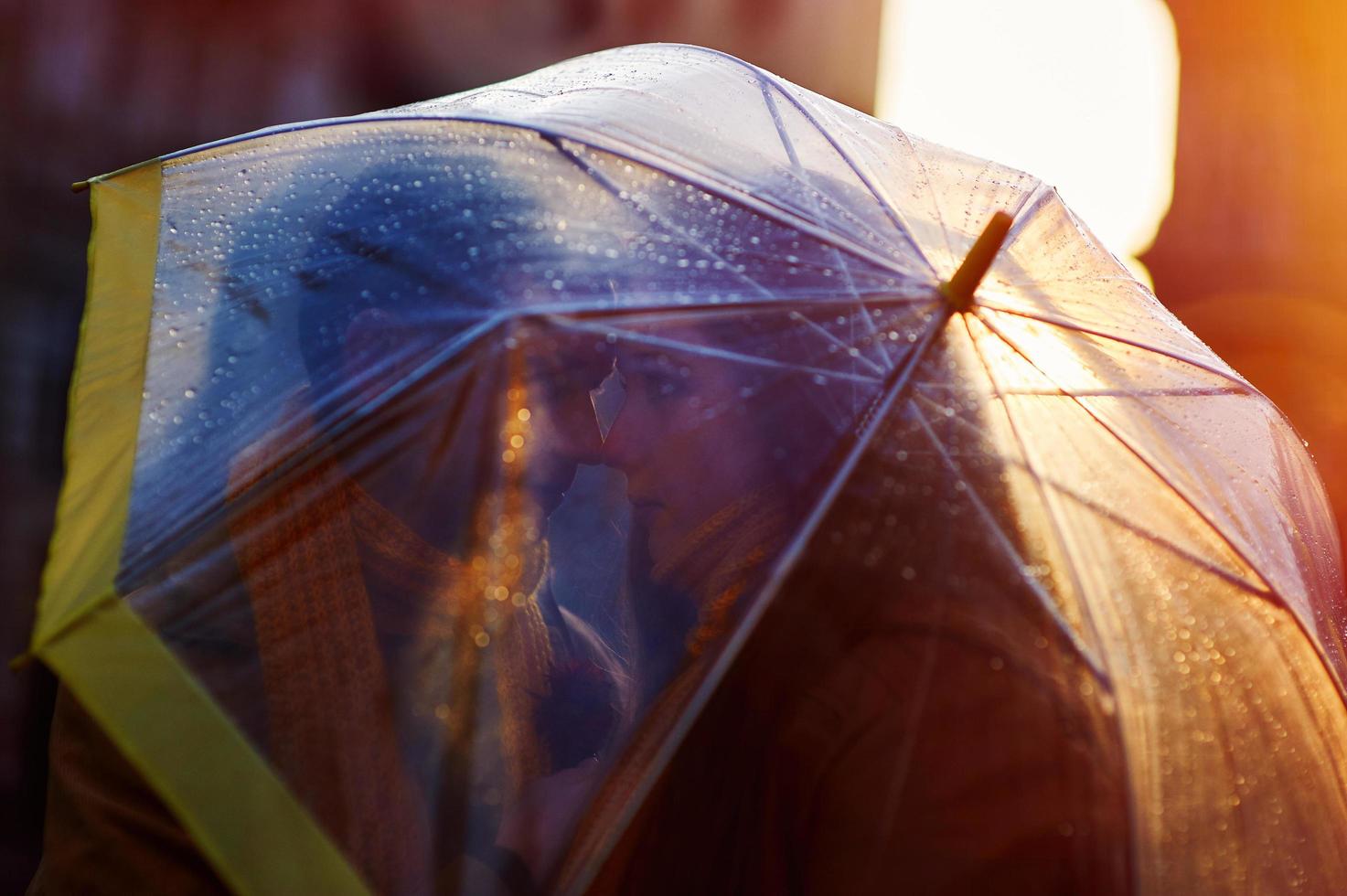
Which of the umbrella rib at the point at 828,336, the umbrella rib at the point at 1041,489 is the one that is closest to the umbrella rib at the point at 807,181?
the umbrella rib at the point at 828,336

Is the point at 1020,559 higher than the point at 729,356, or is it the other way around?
the point at 729,356

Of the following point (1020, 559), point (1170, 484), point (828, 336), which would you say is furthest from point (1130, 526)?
point (828, 336)

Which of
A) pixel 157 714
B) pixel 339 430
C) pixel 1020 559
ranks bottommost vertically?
pixel 157 714

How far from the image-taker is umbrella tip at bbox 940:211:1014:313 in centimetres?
124

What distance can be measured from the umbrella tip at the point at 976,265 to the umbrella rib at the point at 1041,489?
0.12 ft

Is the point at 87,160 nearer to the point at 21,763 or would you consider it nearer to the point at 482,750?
the point at 21,763

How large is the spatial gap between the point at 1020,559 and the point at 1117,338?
21.0 inches

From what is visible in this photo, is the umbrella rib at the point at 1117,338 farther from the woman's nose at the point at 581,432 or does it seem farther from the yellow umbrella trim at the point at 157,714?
the yellow umbrella trim at the point at 157,714

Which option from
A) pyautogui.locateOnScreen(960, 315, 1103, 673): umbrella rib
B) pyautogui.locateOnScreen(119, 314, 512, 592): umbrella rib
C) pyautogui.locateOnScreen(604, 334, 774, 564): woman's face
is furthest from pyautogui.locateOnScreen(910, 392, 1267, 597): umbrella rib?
pyautogui.locateOnScreen(119, 314, 512, 592): umbrella rib

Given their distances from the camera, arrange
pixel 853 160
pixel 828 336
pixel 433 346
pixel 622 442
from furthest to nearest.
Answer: pixel 853 160 → pixel 622 442 → pixel 828 336 → pixel 433 346

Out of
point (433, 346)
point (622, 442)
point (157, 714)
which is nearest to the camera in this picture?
point (157, 714)

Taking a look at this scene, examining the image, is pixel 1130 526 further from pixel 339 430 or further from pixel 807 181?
pixel 339 430

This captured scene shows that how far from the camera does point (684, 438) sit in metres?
1.35

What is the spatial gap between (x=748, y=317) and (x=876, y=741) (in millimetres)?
520
